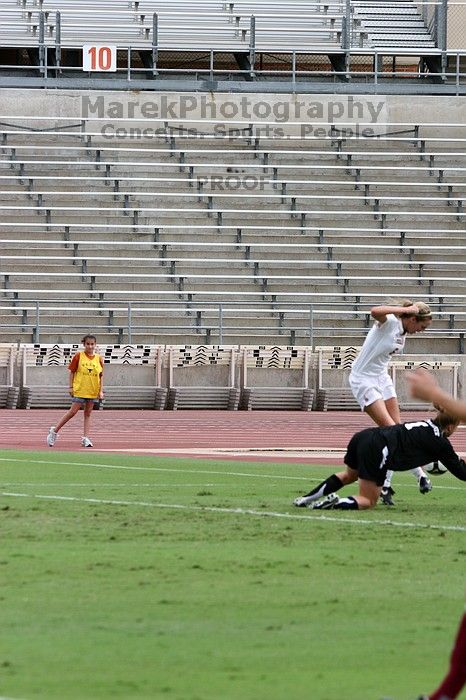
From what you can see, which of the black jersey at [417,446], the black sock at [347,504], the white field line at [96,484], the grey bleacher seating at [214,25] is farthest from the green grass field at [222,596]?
the grey bleacher seating at [214,25]

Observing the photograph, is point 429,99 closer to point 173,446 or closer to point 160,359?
point 160,359

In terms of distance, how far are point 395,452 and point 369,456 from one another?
0.78 feet

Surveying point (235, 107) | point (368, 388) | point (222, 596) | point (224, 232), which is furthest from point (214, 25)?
point (222, 596)

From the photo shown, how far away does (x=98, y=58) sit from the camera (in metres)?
41.1

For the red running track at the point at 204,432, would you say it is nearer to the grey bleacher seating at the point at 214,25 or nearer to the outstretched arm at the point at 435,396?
the outstretched arm at the point at 435,396

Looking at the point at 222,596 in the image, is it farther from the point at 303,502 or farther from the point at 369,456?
the point at 303,502

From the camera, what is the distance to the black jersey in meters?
12.2

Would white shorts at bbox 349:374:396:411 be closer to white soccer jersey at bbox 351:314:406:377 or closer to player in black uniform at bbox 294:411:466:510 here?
white soccer jersey at bbox 351:314:406:377

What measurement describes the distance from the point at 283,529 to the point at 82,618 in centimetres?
391

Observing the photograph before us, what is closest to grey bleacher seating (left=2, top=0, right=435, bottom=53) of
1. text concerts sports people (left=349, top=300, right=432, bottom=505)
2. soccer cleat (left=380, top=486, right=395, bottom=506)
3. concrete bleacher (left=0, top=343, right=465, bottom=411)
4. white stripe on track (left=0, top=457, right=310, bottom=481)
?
concrete bleacher (left=0, top=343, right=465, bottom=411)

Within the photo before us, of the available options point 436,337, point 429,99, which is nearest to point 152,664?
point 436,337

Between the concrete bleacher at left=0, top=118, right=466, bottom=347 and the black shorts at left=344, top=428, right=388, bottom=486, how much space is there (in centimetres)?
2166

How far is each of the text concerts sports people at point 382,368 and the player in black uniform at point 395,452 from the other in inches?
33.5

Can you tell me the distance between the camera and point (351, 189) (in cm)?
3909
